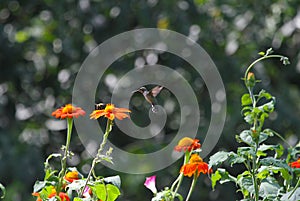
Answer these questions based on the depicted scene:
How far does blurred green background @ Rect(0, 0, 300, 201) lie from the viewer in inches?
90.9

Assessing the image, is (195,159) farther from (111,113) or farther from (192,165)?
(111,113)

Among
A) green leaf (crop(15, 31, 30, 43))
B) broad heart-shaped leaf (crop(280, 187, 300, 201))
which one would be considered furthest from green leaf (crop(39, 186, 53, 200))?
green leaf (crop(15, 31, 30, 43))

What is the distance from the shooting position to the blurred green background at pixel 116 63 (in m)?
2.31

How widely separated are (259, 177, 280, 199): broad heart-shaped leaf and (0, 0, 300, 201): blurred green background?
4.60ft

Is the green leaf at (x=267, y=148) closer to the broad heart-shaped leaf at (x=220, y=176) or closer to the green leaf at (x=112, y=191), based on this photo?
the broad heart-shaped leaf at (x=220, y=176)

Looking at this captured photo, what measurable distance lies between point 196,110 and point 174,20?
35cm

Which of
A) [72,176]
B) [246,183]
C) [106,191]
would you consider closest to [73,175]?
[72,176]

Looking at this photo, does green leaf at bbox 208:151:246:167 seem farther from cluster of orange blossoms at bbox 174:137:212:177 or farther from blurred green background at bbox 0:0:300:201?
blurred green background at bbox 0:0:300:201

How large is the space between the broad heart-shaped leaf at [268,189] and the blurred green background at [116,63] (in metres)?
1.40

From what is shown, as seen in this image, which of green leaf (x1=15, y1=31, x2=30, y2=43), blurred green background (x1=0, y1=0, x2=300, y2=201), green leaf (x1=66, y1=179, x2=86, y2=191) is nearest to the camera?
green leaf (x1=66, y1=179, x2=86, y2=191)

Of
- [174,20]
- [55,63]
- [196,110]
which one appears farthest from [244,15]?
[55,63]

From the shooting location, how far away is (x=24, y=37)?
2549 mm

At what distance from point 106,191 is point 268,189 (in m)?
0.19

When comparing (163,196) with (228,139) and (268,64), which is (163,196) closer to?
(228,139)
